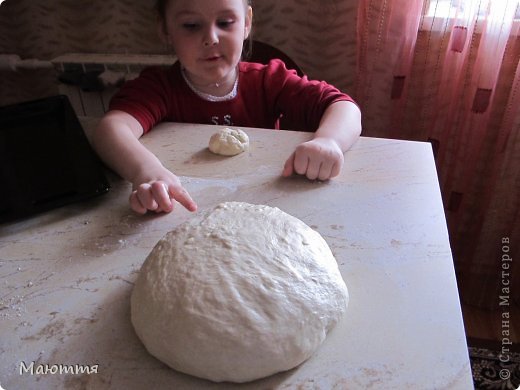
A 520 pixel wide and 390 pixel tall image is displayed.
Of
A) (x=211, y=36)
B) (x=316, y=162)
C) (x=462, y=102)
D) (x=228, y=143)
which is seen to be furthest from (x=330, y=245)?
(x=462, y=102)

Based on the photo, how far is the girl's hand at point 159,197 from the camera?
2.31 feet

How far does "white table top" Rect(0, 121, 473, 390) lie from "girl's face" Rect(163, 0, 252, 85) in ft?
0.96

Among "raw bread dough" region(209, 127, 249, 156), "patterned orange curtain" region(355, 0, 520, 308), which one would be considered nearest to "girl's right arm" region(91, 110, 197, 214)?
"raw bread dough" region(209, 127, 249, 156)

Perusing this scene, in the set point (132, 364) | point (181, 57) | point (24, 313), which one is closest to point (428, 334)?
point (132, 364)

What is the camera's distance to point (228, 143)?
883 mm

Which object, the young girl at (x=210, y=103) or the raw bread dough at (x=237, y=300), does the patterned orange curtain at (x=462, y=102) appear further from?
the raw bread dough at (x=237, y=300)

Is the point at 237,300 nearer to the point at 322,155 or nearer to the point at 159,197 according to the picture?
the point at 159,197

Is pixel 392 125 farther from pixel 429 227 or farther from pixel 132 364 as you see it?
pixel 132 364

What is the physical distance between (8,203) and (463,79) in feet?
4.17

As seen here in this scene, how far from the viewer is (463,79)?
1272 millimetres

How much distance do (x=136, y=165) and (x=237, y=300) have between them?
0.43m

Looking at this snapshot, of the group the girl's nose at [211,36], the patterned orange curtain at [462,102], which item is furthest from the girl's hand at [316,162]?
the patterned orange curtain at [462,102]

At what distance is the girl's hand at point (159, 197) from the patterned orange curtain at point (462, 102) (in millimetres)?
919

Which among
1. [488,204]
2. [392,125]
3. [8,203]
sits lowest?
[488,204]
